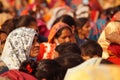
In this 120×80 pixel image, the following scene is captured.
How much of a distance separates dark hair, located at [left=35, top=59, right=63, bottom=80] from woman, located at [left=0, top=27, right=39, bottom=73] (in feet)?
3.35

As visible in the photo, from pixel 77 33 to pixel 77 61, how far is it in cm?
357

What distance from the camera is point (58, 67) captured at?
4.75 metres

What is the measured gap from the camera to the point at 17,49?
5891 millimetres

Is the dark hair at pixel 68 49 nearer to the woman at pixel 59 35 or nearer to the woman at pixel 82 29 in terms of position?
the woman at pixel 59 35

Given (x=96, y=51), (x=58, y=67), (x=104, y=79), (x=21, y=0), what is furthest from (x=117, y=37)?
(x=21, y=0)

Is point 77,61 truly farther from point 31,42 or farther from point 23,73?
point 31,42

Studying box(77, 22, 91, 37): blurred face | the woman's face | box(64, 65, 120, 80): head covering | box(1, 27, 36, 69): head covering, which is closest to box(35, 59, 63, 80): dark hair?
box(1, 27, 36, 69): head covering

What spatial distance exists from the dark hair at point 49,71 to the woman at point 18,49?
3.35ft

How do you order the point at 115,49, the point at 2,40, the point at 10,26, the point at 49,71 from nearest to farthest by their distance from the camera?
the point at 49,71
the point at 115,49
the point at 2,40
the point at 10,26

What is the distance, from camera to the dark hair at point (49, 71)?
4.65 meters

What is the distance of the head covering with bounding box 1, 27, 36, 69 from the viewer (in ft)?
19.2

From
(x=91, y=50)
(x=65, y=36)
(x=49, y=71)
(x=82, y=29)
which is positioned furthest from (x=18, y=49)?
(x=82, y=29)

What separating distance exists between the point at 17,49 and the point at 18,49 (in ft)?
0.04

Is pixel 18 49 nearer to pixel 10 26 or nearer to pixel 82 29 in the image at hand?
pixel 10 26
